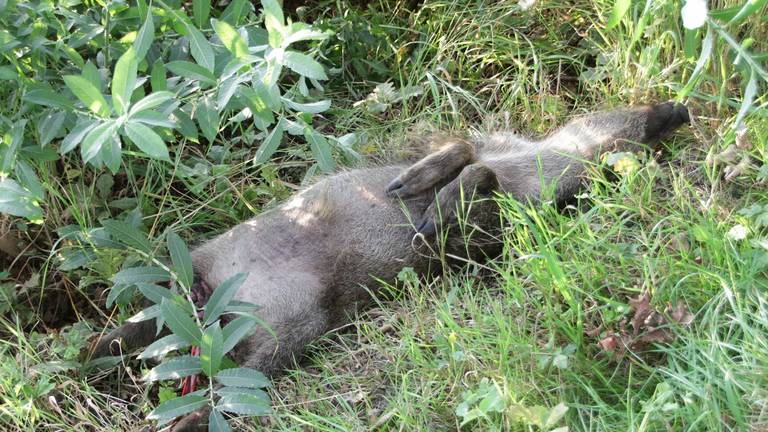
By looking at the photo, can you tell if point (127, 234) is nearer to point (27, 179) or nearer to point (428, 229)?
point (27, 179)

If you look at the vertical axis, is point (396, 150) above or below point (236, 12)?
below

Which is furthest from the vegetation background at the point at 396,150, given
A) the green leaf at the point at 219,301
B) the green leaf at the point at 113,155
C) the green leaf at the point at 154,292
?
the green leaf at the point at 219,301

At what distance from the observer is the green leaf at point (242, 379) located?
2.98 metres

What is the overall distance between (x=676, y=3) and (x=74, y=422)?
281 centimetres

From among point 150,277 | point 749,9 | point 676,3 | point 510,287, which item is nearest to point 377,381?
point 510,287

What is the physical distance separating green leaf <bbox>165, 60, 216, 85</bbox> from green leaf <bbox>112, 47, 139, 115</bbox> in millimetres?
310

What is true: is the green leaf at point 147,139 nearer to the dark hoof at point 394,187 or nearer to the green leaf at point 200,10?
the green leaf at point 200,10

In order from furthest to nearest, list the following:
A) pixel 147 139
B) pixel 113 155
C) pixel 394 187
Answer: pixel 394 187 → pixel 113 155 → pixel 147 139

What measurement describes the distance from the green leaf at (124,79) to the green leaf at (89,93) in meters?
0.09

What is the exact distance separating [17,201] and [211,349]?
0.91 m

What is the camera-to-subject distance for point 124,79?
2.81 m

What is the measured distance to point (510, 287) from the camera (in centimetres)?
316

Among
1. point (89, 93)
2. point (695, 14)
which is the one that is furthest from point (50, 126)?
point (695, 14)

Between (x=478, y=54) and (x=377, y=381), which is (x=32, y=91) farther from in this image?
(x=478, y=54)
